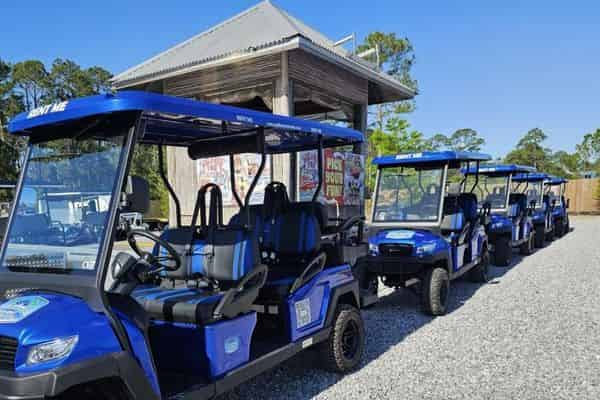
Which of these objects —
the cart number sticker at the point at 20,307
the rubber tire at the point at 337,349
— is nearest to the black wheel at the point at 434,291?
the rubber tire at the point at 337,349

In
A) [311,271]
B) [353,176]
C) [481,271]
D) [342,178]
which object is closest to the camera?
[311,271]

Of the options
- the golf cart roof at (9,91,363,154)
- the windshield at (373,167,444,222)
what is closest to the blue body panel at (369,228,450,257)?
the windshield at (373,167,444,222)

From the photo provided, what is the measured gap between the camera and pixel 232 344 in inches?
113

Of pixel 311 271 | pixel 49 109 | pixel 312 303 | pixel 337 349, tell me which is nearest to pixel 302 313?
pixel 312 303

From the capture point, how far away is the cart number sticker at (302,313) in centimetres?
346

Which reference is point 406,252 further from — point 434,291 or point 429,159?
point 429,159

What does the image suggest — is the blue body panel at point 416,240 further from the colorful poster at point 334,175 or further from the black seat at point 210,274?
the colorful poster at point 334,175

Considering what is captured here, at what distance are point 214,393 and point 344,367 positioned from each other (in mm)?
1472

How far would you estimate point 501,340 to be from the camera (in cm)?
470

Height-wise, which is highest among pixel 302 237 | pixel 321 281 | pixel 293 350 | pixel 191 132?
pixel 191 132

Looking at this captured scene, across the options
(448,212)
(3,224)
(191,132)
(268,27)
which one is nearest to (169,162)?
(268,27)

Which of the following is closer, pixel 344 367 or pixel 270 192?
pixel 344 367

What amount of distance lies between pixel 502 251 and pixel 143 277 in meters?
7.93

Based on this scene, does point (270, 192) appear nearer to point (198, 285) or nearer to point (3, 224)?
point (198, 285)
